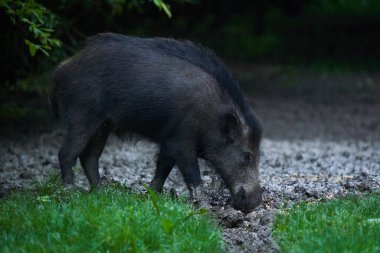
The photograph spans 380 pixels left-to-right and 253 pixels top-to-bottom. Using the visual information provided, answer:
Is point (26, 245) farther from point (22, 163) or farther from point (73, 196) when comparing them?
point (22, 163)

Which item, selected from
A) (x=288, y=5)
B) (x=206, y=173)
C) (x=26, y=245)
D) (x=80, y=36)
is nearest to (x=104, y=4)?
(x=80, y=36)

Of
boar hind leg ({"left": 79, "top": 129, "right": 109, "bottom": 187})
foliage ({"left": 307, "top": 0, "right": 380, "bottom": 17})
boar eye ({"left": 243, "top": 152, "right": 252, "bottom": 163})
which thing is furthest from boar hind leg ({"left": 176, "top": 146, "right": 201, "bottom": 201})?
foliage ({"left": 307, "top": 0, "right": 380, "bottom": 17})

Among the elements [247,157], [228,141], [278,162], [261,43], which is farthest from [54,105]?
[261,43]

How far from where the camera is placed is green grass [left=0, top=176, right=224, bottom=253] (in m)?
5.34

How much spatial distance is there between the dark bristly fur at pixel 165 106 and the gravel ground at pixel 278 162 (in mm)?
436

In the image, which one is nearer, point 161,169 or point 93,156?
point 161,169

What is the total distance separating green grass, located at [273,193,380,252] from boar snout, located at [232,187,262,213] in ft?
1.56

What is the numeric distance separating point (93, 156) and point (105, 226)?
2.67 metres

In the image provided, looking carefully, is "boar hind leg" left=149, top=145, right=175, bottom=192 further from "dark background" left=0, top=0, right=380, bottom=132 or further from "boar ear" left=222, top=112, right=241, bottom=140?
"dark background" left=0, top=0, right=380, bottom=132

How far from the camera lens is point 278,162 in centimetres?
1055

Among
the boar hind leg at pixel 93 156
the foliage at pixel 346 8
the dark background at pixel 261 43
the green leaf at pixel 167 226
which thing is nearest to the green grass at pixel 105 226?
the green leaf at pixel 167 226

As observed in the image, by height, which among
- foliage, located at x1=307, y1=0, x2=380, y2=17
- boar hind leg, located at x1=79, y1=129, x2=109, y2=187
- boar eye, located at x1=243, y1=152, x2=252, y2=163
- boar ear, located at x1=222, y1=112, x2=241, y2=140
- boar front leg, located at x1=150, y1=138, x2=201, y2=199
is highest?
foliage, located at x1=307, y1=0, x2=380, y2=17

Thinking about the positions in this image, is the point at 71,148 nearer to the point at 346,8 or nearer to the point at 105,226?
the point at 105,226

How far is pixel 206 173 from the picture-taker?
9508 millimetres
